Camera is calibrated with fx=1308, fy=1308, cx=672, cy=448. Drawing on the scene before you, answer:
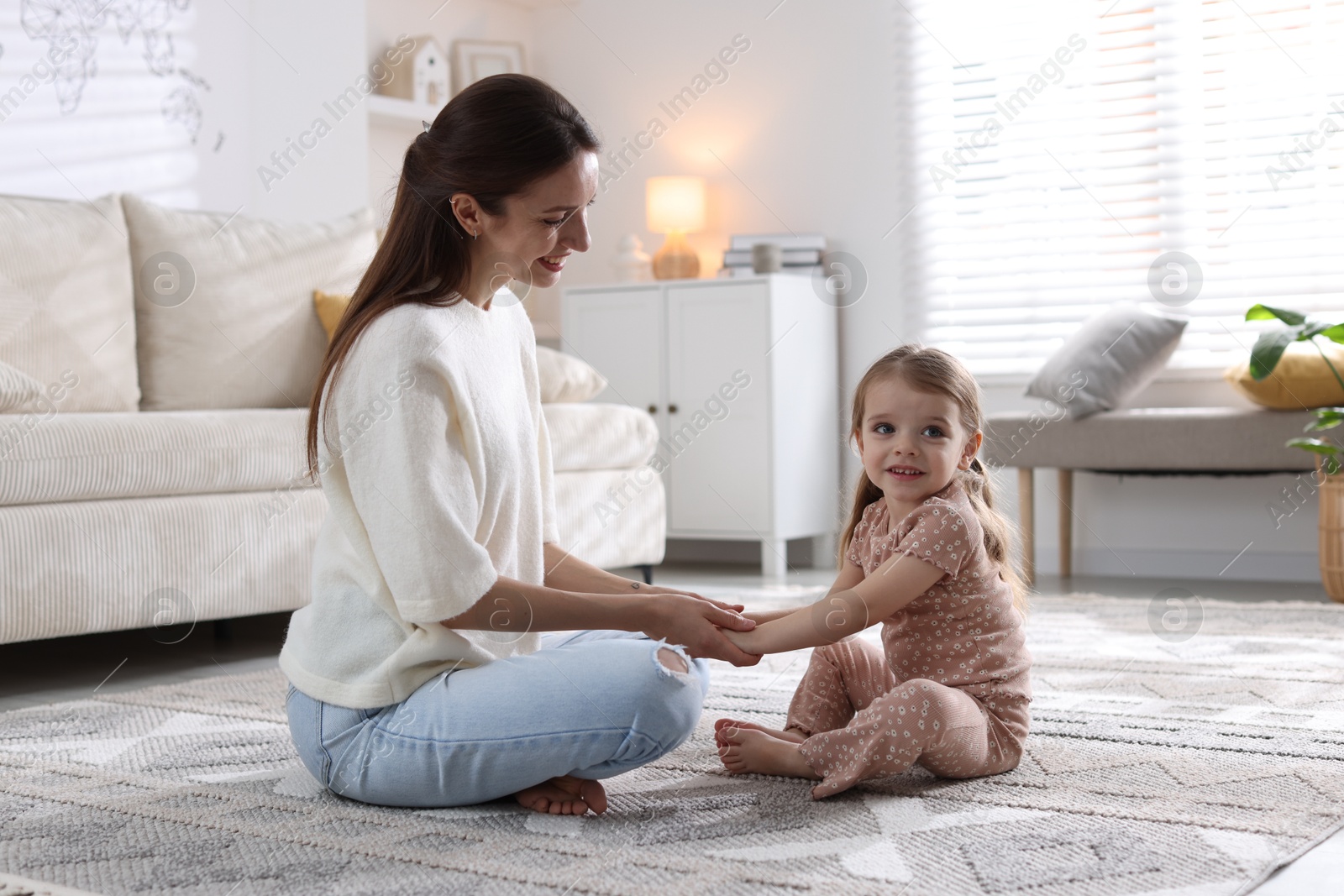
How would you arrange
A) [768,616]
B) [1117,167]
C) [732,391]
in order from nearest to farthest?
[768,616]
[1117,167]
[732,391]

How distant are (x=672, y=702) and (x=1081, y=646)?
1424mm

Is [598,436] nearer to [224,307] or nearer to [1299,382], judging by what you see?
[224,307]

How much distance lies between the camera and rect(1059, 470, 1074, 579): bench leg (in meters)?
3.73

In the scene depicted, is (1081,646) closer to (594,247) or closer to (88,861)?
(88,861)

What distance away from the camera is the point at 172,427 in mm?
2324

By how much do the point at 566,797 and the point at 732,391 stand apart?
2.79 metres

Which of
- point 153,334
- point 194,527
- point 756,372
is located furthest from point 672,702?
point 756,372

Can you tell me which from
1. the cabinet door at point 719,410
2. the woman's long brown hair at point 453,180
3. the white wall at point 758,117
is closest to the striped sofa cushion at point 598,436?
the cabinet door at point 719,410

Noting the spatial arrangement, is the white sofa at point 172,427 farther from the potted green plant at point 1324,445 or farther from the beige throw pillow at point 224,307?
the potted green plant at point 1324,445

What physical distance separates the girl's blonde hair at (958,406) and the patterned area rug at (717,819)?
0.82 ft

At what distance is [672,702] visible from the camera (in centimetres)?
127

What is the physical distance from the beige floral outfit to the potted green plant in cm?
192

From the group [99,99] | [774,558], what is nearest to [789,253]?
[774,558]

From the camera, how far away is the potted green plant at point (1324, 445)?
3048 mm
